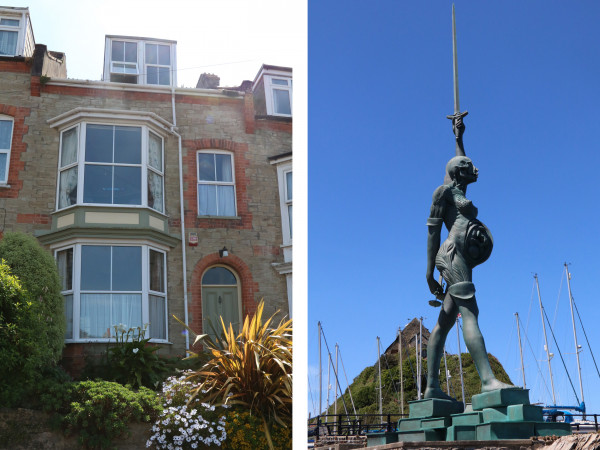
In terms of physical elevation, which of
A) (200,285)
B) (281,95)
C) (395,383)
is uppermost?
(281,95)

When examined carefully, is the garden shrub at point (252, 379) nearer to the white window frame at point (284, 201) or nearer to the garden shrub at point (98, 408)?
the garden shrub at point (98, 408)

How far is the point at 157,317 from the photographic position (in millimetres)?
5289

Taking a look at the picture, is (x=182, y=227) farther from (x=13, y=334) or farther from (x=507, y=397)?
(x=507, y=397)

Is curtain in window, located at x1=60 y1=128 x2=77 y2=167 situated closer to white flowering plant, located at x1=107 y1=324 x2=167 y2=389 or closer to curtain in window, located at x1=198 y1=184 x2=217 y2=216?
curtain in window, located at x1=198 y1=184 x2=217 y2=216

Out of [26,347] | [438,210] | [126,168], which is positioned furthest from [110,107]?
[438,210]

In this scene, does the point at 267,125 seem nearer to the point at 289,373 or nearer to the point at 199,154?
the point at 199,154

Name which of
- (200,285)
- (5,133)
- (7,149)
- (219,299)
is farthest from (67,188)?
(219,299)

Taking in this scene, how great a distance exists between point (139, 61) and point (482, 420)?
402 cm

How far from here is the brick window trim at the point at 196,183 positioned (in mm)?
5637

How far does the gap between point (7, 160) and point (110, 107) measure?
97cm

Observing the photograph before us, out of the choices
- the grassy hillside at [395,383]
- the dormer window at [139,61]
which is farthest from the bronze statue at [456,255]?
the grassy hillside at [395,383]

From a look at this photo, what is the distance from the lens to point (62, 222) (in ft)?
17.4

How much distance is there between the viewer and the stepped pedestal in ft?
10.8

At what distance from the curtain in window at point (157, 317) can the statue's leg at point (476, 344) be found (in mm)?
2549
